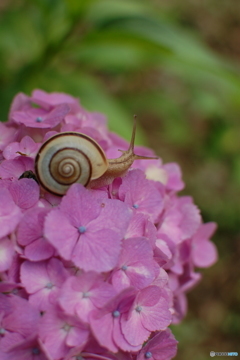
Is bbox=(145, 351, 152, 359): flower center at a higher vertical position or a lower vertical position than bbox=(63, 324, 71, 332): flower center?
lower

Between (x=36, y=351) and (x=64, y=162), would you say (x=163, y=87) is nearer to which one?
(x=64, y=162)

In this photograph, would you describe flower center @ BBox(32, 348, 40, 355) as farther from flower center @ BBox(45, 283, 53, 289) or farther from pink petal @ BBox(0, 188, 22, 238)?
pink petal @ BBox(0, 188, 22, 238)

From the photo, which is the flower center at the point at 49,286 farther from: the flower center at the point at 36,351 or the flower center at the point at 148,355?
the flower center at the point at 148,355

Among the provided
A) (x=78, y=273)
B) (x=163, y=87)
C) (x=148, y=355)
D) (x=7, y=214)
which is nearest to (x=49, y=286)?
(x=78, y=273)

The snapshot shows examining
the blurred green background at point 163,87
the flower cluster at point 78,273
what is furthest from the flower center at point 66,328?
the blurred green background at point 163,87

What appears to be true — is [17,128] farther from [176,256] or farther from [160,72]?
[160,72]

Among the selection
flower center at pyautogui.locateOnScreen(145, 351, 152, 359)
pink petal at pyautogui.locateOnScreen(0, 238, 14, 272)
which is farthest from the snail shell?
flower center at pyautogui.locateOnScreen(145, 351, 152, 359)
